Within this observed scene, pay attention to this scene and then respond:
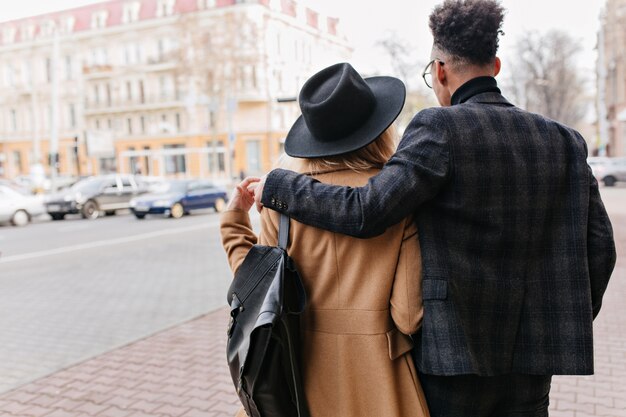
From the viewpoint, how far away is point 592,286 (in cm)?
162

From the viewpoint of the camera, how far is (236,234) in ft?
6.19

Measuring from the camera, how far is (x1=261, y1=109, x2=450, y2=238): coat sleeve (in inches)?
56.2

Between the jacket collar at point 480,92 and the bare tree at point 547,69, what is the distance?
45.8 meters

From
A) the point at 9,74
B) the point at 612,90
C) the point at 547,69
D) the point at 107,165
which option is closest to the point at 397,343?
the point at 612,90

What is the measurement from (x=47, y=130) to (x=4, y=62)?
50.6 ft

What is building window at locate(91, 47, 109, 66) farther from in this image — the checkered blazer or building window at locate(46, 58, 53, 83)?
the checkered blazer

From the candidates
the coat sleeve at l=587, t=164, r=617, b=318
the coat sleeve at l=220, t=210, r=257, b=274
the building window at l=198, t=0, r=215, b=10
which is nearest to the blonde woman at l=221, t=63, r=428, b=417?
the coat sleeve at l=220, t=210, r=257, b=274

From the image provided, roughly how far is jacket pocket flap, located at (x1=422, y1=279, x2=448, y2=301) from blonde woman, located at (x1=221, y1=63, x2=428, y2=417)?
0.13 ft

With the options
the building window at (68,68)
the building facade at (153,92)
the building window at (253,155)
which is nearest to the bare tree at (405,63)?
the building facade at (153,92)

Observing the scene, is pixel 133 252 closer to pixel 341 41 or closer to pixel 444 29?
pixel 341 41

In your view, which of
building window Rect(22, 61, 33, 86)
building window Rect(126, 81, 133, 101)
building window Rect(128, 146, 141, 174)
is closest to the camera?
building window Rect(22, 61, 33, 86)

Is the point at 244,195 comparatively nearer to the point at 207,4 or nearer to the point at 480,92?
the point at 480,92

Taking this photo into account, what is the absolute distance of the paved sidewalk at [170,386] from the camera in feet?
12.5

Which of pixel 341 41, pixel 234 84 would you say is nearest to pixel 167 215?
pixel 341 41
